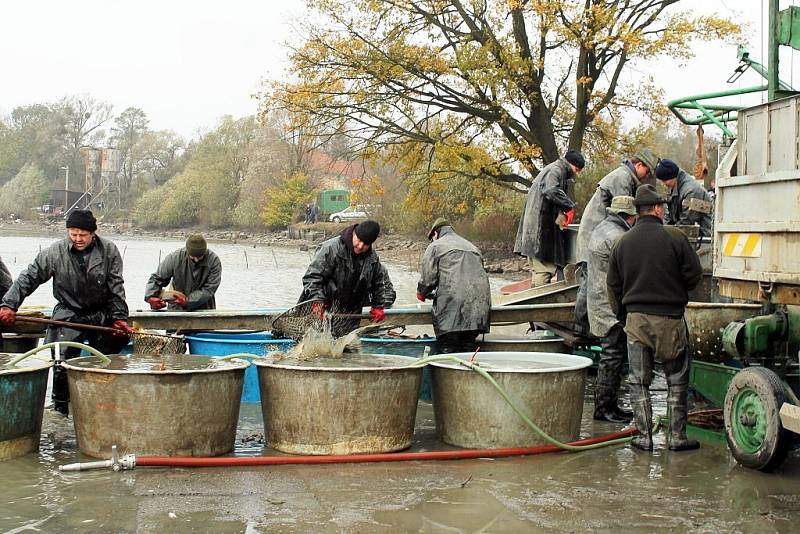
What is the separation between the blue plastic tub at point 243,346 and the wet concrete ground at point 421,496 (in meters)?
1.95

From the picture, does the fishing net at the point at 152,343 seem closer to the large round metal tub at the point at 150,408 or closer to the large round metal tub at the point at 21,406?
the large round metal tub at the point at 21,406

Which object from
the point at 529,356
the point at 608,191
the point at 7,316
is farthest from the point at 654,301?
the point at 7,316

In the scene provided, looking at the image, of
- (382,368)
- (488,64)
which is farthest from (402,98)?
(382,368)

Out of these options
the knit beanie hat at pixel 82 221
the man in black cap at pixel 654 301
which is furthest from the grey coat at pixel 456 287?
the knit beanie hat at pixel 82 221

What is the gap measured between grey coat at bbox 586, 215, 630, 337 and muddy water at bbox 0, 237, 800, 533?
1342 millimetres

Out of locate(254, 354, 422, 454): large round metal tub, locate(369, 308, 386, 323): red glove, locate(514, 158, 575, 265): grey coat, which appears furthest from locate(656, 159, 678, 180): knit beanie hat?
locate(254, 354, 422, 454): large round metal tub

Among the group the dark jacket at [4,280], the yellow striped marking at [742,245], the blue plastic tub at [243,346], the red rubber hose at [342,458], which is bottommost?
the red rubber hose at [342,458]

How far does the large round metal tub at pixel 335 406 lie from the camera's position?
6641mm

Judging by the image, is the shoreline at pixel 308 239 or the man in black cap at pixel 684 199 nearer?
the man in black cap at pixel 684 199

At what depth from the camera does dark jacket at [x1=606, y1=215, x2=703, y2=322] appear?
22.5ft

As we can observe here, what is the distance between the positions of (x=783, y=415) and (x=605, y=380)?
8.36ft

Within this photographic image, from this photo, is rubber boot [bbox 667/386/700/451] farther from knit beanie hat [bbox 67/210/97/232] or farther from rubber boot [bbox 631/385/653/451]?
knit beanie hat [bbox 67/210/97/232]

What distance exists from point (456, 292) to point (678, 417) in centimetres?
246

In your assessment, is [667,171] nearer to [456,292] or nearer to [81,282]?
[456,292]
